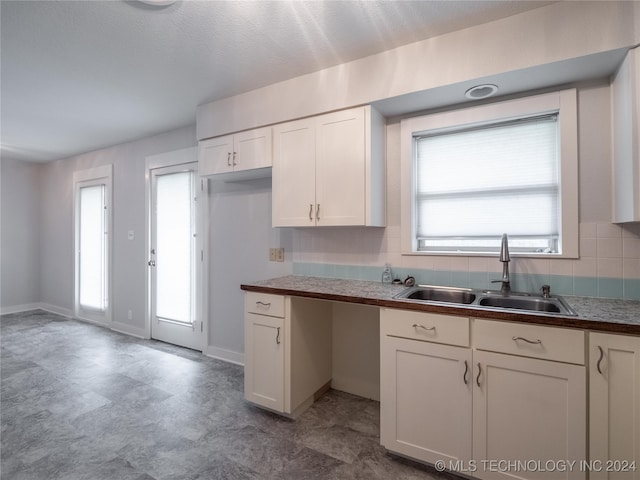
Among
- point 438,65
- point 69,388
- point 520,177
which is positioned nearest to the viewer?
point 438,65

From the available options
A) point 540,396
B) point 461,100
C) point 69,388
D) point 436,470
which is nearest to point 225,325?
point 69,388

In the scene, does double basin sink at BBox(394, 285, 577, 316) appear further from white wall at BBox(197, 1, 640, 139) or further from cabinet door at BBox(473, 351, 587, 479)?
white wall at BBox(197, 1, 640, 139)

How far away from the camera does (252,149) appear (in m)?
2.54

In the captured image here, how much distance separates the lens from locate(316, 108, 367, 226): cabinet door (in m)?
2.12

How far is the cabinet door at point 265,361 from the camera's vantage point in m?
2.11

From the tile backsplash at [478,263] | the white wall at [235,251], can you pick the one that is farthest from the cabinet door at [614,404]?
the white wall at [235,251]

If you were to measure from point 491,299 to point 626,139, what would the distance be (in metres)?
1.07

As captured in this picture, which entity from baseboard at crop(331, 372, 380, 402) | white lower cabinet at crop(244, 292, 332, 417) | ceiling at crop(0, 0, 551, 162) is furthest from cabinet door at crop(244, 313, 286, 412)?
ceiling at crop(0, 0, 551, 162)

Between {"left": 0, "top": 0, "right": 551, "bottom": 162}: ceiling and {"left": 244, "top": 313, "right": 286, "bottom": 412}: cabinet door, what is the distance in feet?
6.04

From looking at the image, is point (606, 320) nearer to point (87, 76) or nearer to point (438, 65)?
point (438, 65)

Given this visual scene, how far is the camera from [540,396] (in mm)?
1398

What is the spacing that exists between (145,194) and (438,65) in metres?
3.61

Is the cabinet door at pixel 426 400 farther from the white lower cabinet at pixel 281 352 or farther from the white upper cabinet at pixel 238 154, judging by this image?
the white upper cabinet at pixel 238 154

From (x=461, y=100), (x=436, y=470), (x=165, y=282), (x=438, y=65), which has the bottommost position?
(x=436, y=470)
